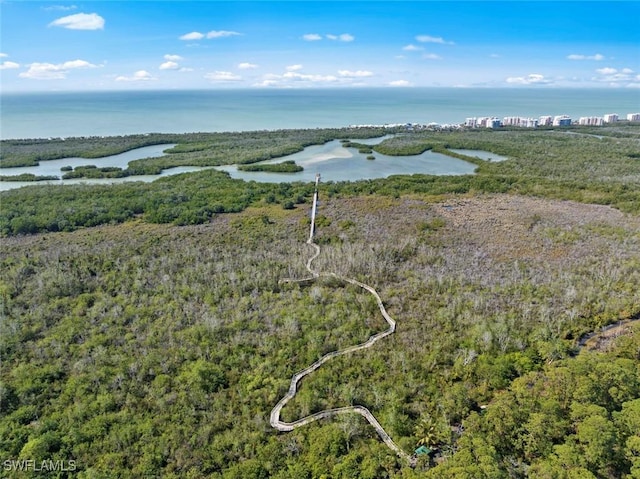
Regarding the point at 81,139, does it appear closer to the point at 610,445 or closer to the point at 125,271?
the point at 125,271

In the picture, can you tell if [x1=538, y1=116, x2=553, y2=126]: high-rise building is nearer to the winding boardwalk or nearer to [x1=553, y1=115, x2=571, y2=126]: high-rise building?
[x1=553, y1=115, x2=571, y2=126]: high-rise building

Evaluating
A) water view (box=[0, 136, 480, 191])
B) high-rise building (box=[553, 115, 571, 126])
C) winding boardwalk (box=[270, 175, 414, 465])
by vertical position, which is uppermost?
high-rise building (box=[553, 115, 571, 126])

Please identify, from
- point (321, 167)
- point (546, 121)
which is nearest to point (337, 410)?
point (321, 167)

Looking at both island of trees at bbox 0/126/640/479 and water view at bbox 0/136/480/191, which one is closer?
island of trees at bbox 0/126/640/479

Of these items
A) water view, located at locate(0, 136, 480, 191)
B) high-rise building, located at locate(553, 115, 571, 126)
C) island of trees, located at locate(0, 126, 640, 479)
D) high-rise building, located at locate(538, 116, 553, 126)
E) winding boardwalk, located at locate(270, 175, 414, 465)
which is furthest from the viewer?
A: high-rise building, located at locate(538, 116, 553, 126)

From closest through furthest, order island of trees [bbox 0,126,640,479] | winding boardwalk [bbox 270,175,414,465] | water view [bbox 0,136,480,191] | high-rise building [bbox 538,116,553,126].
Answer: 1. island of trees [bbox 0,126,640,479]
2. winding boardwalk [bbox 270,175,414,465]
3. water view [bbox 0,136,480,191]
4. high-rise building [bbox 538,116,553,126]

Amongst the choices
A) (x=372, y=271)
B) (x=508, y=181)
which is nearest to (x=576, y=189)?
(x=508, y=181)

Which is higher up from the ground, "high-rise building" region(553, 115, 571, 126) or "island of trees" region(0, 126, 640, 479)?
"high-rise building" region(553, 115, 571, 126)

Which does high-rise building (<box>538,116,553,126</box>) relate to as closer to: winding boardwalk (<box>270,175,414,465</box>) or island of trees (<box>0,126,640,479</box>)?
island of trees (<box>0,126,640,479</box>)

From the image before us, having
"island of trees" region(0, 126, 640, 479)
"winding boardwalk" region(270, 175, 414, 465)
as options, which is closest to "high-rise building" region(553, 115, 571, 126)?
"island of trees" region(0, 126, 640, 479)
